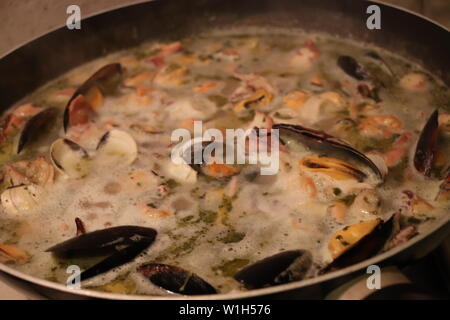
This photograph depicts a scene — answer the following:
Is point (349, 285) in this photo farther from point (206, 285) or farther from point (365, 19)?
point (365, 19)

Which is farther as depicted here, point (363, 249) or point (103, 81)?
point (103, 81)

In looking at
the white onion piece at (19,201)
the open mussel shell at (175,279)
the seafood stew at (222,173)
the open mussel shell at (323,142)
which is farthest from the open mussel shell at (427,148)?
the white onion piece at (19,201)

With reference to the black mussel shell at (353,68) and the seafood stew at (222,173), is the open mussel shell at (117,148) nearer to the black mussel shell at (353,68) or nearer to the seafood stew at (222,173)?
the seafood stew at (222,173)

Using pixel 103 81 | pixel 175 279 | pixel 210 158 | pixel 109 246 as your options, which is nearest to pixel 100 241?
pixel 109 246

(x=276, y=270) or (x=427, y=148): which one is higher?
(x=427, y=148)

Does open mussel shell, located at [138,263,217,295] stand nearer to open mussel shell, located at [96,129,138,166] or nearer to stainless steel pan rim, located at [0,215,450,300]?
stainless steel pan rim, located at [0,215,450,300]

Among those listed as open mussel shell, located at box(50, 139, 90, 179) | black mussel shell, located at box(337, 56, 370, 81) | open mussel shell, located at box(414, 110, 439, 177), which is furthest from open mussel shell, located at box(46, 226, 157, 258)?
black mussel shell, located at box(337, 56, 370, 81)

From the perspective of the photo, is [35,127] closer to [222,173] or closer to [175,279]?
[222,173]

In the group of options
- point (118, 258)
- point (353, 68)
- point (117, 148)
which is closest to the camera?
point (118, 258)
